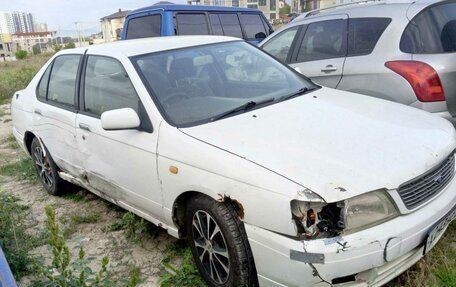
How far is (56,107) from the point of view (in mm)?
4090

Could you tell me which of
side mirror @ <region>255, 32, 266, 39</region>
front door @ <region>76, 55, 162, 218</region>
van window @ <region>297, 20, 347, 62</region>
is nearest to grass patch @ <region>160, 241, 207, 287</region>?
front door @ <region>76, 55, 162, 218</region>

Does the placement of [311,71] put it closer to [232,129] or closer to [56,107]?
[232,129]

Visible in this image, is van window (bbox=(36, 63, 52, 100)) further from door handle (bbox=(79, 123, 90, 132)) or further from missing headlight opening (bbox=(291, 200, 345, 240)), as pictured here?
missing headlight opening (bbox=(291, 200, 345, 240))

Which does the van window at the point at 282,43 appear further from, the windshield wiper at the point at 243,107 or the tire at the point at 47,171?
the tire at the point at 47,171

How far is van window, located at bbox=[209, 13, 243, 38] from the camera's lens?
9083mm

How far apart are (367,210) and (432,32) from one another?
2540 millimetres

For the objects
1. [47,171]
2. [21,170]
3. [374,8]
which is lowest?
[21,170]

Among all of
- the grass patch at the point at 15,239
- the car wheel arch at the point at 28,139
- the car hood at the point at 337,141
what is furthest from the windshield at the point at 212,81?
the car wheel arch at the point at 28,139

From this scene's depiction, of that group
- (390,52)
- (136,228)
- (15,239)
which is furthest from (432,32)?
(15,239)

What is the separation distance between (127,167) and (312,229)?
5.17ft

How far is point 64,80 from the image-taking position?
4141 millimetres

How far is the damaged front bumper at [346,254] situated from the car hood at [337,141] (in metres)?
0.23

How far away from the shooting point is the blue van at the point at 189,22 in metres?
8.16

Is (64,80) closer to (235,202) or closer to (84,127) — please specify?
(84,127)
